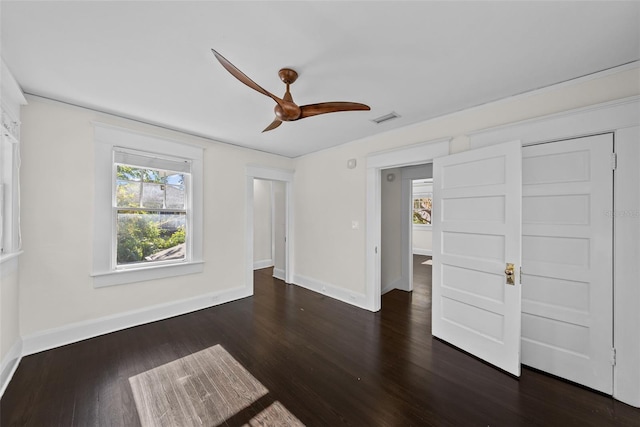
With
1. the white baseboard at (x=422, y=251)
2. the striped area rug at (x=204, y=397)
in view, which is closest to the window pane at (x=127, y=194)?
the striped area rug at (x=204, y=397)

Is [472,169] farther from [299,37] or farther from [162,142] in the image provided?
[162,142]

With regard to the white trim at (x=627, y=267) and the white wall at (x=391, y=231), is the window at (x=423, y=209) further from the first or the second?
the white trim at (x=627, y=267)

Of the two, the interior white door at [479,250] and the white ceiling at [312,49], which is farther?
the interior white door at [479,250]

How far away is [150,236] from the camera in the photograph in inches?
124

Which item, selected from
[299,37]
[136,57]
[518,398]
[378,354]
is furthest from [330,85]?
[518,398]

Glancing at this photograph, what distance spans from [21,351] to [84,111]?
8.01ft

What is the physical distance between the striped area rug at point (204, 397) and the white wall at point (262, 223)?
Answer: 3919 mm

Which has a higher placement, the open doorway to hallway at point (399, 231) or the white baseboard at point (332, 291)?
the open doorway to hallway at point (399, 231)

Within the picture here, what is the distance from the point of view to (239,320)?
3.14m

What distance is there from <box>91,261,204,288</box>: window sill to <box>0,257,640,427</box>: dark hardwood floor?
0.58 m

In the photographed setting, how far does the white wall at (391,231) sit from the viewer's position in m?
4.26

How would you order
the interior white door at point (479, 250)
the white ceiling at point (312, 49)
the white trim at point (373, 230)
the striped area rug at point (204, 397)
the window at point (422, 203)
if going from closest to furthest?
1. the white ceiling at point (312, 49)
2. the striped area rug at point (204, 397)
3. the interior white door at point (479, 250)
4. the white trim at point (373, 230)
5. the window at point (422, 203)

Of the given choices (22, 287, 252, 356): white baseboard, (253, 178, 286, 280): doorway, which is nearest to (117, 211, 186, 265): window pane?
(22, 287, 252, 356): white baseboard

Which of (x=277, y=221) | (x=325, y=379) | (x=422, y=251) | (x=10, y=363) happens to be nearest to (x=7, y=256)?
(x=10, y=363)
